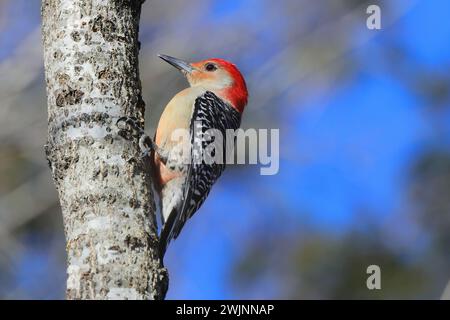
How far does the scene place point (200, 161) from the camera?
557 centimetres

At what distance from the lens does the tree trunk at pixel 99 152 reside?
3.39 meters

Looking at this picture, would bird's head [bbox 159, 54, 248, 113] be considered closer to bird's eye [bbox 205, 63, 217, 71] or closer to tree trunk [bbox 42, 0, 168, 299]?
bird's eye [bbox 205, 63, 217, 71]

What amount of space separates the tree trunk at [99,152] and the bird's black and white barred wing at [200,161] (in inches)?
48.3

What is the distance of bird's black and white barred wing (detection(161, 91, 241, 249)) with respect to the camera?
5395 mm

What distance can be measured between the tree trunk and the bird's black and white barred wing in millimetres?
1226

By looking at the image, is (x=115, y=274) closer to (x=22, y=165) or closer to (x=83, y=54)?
(x=83, y=54)

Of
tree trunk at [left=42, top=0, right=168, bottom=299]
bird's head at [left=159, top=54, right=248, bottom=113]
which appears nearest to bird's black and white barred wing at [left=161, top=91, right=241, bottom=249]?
bird's head at [left=159, top=54, right=248, bottom=113]

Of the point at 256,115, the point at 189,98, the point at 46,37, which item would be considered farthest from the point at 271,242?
the point at 46,37

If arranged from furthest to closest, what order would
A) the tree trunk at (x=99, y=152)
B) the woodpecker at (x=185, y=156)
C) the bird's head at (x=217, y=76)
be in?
the bird's head at (x=217, y=76), the woodpecker at (x=185, y=156), the tree trunk at (x=99, y=152)

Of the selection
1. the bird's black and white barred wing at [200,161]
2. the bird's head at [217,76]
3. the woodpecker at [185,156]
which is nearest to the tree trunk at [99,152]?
the woodpecker at [185,156]

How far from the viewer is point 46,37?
167 inches

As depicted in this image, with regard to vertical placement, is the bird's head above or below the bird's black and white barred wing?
above

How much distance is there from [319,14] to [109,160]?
347 inches

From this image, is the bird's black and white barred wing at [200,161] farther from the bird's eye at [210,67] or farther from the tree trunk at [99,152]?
the tree trunk at [99,152]
